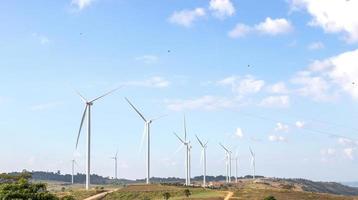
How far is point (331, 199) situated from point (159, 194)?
167 feet

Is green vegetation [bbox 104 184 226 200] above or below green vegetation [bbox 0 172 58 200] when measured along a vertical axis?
below

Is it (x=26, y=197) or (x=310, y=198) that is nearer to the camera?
(x=26, y=197)

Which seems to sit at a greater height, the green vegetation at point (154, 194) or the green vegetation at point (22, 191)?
the green vegetation at point (22, 191)

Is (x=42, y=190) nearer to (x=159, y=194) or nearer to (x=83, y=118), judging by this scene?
(x=83, y=118)

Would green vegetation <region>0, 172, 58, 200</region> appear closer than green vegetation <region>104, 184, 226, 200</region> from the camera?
Yes

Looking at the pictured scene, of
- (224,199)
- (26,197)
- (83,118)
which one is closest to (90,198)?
(83,118)

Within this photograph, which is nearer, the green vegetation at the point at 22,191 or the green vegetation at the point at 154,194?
the green vegetation at the point at 22,191

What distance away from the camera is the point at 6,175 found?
11612 centimetres

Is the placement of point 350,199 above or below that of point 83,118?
below

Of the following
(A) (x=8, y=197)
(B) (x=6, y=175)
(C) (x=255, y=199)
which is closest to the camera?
(A) (x=8, y=197)

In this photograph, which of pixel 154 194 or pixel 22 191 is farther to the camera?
pixel 154 194

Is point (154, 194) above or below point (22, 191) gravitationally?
below

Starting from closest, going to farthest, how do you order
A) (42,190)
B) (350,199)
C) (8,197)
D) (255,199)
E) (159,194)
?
(8,197), (42,190), (255,199), (350,199), (159,194)

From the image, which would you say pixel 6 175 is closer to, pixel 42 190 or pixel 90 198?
pixel 42 190
